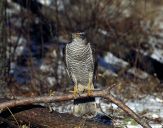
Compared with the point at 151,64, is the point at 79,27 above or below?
above

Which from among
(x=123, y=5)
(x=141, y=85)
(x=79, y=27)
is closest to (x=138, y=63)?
(x=141, y=85)

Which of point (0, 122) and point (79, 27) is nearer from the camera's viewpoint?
point (0, 122)

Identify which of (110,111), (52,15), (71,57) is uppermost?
(52,15)

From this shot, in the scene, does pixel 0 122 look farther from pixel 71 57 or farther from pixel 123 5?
pixel 123 5

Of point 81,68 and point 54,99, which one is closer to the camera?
point 54,99

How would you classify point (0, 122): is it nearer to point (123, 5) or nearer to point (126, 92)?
point (126, 92)

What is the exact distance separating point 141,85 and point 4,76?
7.25 feet

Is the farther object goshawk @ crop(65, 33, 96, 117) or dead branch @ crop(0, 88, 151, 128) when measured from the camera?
goshawk @ crop(65, 33, 96, 117)

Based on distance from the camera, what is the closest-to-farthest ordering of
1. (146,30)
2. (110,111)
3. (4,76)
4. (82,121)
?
(82,121) → (110,111) → (4,76) → (146,30)

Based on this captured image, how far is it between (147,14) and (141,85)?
3.97 metres

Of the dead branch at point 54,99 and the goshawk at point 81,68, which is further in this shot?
the goshawk at point 81,68

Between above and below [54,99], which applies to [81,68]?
above

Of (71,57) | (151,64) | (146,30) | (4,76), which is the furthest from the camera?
(146,30)

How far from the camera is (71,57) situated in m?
5.70
